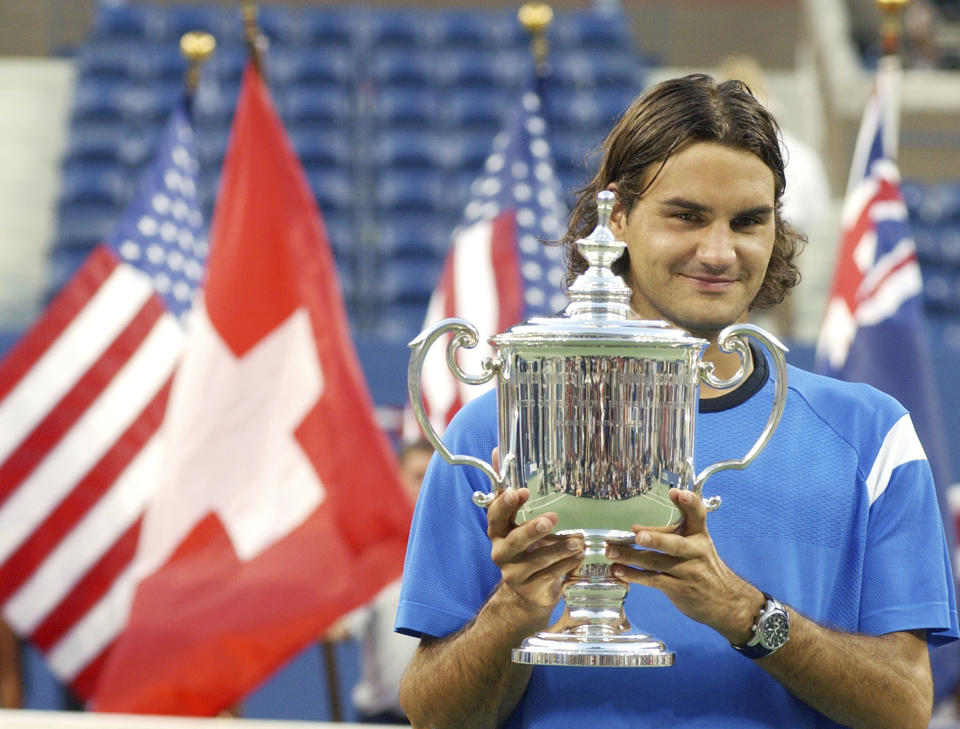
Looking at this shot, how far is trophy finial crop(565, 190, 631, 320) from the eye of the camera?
4.69 feet

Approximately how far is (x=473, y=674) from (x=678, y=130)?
54 centimetres

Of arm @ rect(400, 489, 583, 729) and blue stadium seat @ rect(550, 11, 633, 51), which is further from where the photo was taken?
blue stadium seat @ rect(550, 11, 633, 51)

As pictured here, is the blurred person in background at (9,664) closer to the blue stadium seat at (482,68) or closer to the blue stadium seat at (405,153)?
the blue stadium seat at (405,153)

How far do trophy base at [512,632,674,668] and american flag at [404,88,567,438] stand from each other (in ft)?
11.8

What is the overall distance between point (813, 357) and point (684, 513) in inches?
181

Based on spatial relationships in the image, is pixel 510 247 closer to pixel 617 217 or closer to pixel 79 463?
pixel 79 463

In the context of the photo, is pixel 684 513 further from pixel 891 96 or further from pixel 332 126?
pixel 332 126

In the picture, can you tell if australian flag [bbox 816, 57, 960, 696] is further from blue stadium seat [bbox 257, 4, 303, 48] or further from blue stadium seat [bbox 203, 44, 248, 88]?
blue stadium seat [bbox 257, 4, 303, 48]

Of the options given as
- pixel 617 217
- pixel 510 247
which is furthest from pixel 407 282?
pixel 617 217

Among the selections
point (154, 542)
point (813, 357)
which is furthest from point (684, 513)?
point (813, 357)

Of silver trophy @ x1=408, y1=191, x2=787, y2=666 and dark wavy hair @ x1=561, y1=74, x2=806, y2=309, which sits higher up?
dark wavy hair @ x1=561, y1=74, x2=806, y2=309

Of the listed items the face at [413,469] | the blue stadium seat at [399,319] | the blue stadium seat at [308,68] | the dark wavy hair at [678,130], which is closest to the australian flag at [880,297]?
the face at [413,469]

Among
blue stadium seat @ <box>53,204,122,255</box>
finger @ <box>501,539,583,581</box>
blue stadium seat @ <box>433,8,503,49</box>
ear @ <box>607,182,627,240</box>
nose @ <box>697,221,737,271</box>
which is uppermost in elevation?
blue stadium seat @ <box>433,8,503,49</box>

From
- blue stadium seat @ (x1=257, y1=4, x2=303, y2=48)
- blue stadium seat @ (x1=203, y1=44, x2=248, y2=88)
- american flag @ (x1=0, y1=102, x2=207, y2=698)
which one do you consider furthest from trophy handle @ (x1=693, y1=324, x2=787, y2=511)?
blue stadium seat @ (x1=257, y1=4, x2=303, y2=48)
